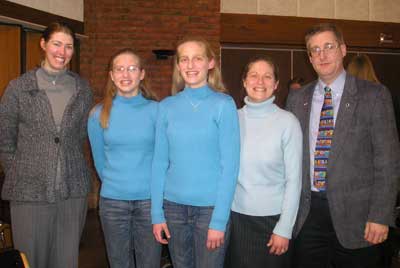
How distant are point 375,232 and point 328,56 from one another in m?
0.85

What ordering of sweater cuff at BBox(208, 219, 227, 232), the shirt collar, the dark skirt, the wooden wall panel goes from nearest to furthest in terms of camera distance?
sweater cuff at BBox(208, 219, 227, 232)
the dark skirt
the shirt collar
the wooden wall panel

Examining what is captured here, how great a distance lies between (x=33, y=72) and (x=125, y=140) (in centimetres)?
63

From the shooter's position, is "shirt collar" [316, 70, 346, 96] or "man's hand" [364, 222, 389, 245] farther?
"shirt collar" [316, 70, 346, 96]

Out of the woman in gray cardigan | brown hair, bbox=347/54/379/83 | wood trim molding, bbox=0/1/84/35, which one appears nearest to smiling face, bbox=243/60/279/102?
the woman in gray cardigan

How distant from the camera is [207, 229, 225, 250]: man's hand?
5.55 feet

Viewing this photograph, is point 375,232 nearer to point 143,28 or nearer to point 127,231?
point 127,231

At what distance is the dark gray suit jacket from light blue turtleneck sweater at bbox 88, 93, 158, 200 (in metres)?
0.90

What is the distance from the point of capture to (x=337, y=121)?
1.81 metres

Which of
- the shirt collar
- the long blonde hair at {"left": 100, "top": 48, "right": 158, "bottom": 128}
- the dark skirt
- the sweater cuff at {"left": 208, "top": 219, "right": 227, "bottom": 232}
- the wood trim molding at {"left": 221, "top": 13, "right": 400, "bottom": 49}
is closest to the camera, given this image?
the sweater cuff at {"left": 208, "top": 219, "right": 227, "bottom": 232}

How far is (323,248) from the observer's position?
1.90 metres

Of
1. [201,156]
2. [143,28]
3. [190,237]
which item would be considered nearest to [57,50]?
[201,156]

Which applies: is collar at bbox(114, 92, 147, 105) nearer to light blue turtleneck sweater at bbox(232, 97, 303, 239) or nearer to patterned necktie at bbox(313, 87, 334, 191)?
light blue turtleneck sweater at bbox(232, 97, 303, 239)

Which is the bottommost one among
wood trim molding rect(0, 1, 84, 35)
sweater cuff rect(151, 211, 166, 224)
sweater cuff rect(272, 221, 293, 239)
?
sweater cuff rect(272, 221, 293, 239)

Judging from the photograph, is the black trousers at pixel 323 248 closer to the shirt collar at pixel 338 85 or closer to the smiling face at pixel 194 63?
the shirt collar at pixel 338 85
